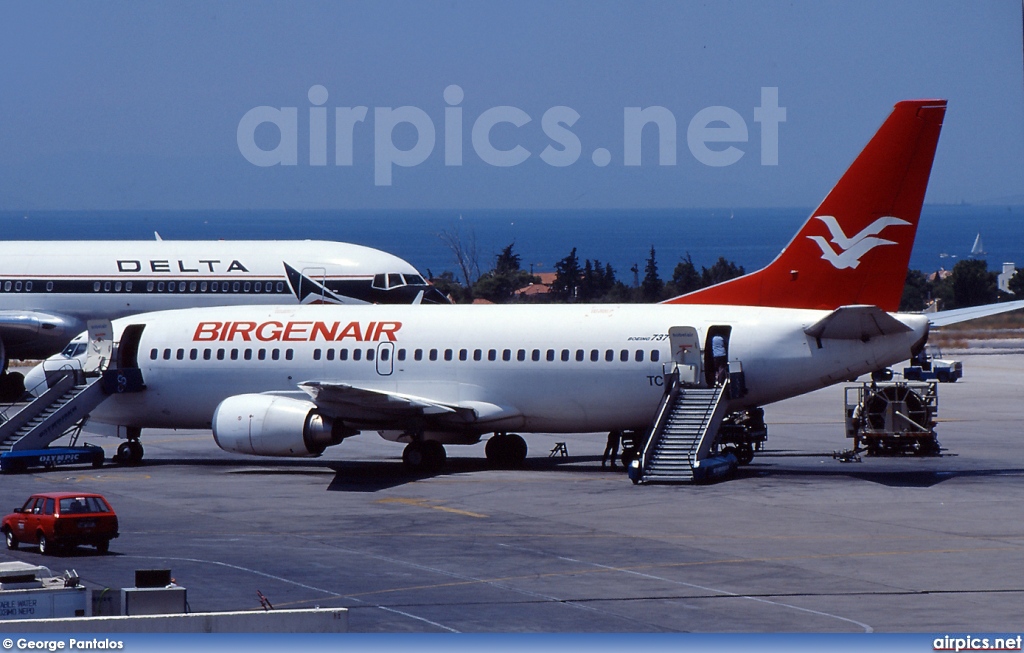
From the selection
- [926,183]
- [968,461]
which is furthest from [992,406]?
[926,183]

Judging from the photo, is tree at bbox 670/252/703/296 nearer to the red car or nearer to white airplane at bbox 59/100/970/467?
white airplane at bbox 59/100/970/467

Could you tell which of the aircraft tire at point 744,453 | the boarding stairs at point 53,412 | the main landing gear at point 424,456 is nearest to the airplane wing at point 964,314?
the aircraft tire at point 744,453

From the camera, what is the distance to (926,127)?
3688cm

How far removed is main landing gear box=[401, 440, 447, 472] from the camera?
4059 centimetres

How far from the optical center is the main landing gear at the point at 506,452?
42.4 m

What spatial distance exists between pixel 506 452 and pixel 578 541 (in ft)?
44.2

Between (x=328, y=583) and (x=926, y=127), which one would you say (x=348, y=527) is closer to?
(x=328, y=583)

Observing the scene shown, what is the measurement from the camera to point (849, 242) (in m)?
37.8

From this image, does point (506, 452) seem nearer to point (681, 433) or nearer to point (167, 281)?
point (681, 433)

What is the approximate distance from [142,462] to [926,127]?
81.1 feet

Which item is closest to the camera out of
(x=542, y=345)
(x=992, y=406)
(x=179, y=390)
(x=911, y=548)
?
(x=911, y=548)

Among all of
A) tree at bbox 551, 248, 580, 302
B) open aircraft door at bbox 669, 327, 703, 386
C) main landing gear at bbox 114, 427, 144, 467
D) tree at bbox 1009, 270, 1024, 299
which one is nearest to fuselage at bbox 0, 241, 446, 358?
main landing gear at bbox 114, 427, 144, 467

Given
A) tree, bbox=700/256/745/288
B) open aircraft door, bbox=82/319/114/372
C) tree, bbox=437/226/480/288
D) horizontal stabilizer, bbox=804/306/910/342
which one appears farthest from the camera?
tree, bbox=437/226/480/288

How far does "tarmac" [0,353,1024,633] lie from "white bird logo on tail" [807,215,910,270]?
5.66 m
